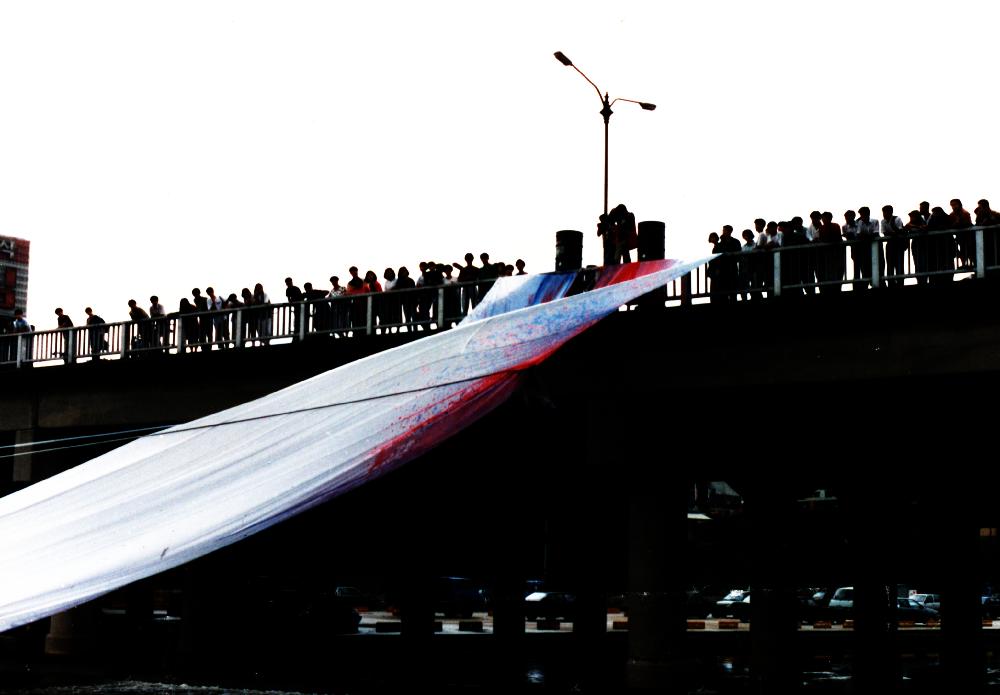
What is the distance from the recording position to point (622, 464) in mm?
30312

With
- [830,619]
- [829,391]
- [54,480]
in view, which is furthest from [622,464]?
[830,619]

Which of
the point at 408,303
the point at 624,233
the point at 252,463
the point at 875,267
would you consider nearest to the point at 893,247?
the point at 875,267

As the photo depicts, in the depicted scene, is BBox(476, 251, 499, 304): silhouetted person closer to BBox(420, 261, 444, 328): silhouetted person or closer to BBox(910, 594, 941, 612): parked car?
BBox(420, 261, 444, 328): silhouetted person

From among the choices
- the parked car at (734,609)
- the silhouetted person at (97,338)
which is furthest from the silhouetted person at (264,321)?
the parked car at (734,609)

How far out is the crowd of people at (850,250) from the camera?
80.2 feet

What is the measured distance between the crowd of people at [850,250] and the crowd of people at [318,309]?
187 inches

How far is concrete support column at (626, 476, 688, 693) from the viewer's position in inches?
1106

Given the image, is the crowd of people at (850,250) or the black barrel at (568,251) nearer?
the crowd of people at (850,250)

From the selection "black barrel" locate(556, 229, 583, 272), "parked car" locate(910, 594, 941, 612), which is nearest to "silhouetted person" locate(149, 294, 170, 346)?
"black barrel" locate(556, 229, 583, 272)

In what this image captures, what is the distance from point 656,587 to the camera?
29.0 meters

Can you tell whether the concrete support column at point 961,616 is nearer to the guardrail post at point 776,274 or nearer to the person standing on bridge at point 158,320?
the guardrail post at point 776,274

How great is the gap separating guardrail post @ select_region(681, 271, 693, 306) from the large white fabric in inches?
206

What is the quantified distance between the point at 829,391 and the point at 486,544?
Result: 67.9 ft

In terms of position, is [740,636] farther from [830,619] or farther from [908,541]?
[908,541]
